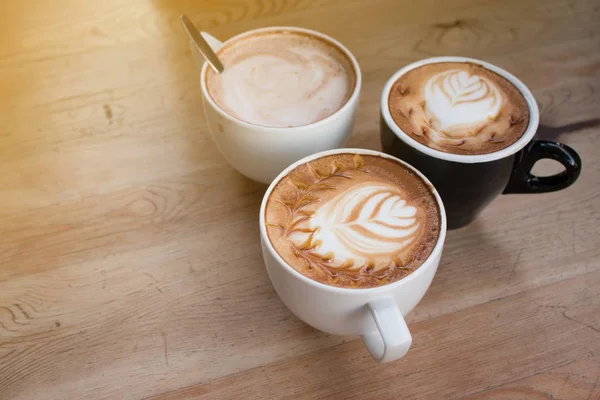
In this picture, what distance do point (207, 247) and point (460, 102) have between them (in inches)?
14.1

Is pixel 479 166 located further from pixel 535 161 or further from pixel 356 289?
pixel 356 289

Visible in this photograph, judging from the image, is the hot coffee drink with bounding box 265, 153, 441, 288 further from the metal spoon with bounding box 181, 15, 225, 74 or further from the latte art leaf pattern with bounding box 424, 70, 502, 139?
the metal spoon with bounding box 181, 15, 225, 74

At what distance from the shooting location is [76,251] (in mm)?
703

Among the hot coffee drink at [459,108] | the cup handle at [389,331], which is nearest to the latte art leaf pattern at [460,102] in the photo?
the hot coffee drink at [459,108]

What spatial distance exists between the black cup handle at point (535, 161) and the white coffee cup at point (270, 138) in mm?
208

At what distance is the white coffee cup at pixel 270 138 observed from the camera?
2.14 feet

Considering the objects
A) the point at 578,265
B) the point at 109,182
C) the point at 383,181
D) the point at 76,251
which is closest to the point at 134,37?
the point at 109,182

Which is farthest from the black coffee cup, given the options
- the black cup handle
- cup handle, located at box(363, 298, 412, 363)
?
cup handle, located at box(363, 298, 412, 363)

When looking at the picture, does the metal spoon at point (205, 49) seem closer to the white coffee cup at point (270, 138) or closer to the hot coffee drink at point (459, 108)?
the white coffee cup at point (270, 138)

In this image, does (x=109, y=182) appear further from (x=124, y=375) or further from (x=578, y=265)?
(x=578, y=265)

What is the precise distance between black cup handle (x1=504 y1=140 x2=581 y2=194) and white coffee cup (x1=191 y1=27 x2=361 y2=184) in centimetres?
21

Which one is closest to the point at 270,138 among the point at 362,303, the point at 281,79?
the point at 281,79

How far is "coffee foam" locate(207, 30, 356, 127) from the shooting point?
27.9 inches

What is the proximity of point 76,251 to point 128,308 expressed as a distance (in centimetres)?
11
